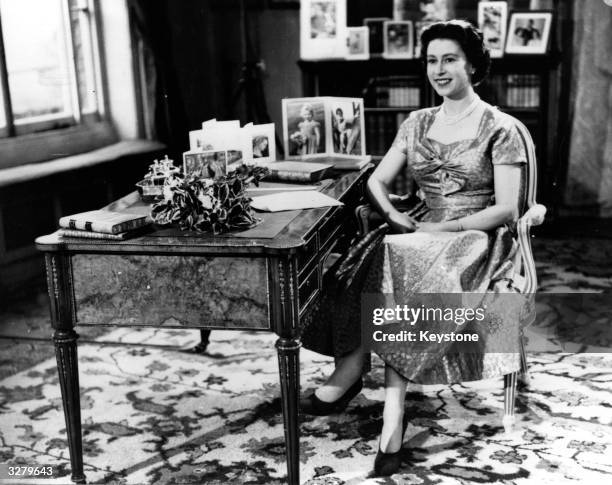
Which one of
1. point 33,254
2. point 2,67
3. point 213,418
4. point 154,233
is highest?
point 2,67

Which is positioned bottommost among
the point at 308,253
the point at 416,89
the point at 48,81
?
the point at 308,253

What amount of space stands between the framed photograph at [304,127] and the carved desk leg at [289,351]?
148 cm

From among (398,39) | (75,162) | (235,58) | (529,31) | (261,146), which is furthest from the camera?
(235,58)

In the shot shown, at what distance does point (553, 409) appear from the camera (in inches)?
118

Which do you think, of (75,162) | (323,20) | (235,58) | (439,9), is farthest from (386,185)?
(235,58)

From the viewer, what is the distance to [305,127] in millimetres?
3668

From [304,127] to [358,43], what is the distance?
2.26m

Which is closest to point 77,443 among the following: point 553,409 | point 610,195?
point 553,409

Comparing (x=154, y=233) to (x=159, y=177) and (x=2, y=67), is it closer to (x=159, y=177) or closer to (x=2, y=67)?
(x=159, y=177)

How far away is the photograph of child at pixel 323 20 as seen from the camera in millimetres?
5477

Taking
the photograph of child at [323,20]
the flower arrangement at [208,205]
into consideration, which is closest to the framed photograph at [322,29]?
the photograph of child at [323,20]

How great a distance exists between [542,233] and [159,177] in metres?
3.40

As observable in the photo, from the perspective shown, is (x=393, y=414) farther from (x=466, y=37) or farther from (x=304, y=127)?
(x=304, y=127)

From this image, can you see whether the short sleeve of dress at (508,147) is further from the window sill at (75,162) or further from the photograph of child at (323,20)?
the photograph of child at (323,20)
